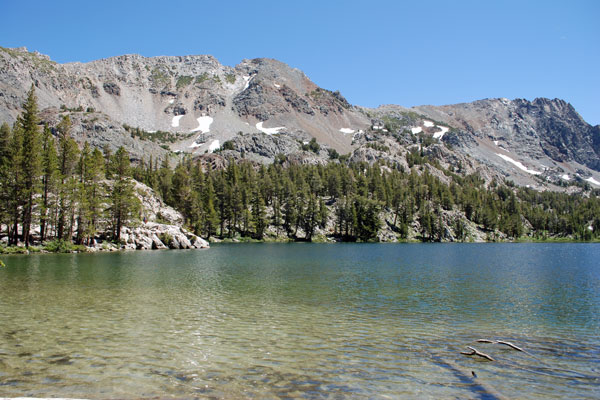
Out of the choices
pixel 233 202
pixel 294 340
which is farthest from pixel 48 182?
pixel 233 202

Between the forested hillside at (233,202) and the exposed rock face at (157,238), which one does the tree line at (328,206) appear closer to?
the forested hillside at (233,202)

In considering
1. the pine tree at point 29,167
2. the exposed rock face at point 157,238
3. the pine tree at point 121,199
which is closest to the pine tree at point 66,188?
the pine tree at point 29,167

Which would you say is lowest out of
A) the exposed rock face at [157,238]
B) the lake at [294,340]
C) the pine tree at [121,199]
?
the lake at [294,340]

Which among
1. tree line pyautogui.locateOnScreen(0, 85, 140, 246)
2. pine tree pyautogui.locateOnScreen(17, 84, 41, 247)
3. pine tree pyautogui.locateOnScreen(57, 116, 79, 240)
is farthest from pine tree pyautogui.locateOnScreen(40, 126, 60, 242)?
pine tree pyautogui.locateOnScreen(17, 84, 41, 247)

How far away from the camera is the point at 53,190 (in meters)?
59.5

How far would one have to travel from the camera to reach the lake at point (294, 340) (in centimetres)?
968

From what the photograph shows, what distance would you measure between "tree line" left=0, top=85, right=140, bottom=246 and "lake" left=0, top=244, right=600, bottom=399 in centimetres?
3326

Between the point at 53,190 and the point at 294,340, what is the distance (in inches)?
2413

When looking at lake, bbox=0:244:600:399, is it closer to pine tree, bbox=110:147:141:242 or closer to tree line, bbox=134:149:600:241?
pine tree, bbox=110:147:141:242

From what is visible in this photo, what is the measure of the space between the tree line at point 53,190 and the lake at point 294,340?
109ft

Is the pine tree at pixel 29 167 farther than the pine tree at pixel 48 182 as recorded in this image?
→ No

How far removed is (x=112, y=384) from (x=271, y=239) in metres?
113

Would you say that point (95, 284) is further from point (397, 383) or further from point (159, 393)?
point (397, 383)

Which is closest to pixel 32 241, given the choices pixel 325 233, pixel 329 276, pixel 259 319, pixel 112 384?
pixel 329 276
